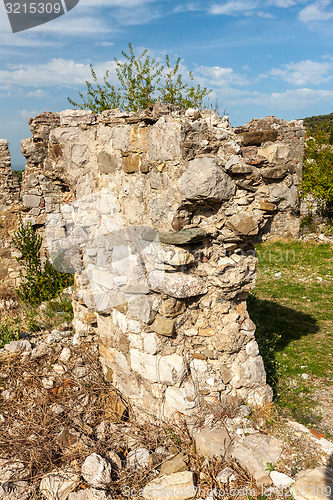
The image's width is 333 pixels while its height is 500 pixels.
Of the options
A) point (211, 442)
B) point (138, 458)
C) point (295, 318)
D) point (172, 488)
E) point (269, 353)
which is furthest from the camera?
point (295, 318)

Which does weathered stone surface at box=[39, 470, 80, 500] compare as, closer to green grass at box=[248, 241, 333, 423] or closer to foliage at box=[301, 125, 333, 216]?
green grass at box=[248, 241, 333, 423]

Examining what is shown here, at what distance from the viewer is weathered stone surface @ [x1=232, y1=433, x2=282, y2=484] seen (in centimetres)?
229

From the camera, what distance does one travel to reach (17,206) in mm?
6941

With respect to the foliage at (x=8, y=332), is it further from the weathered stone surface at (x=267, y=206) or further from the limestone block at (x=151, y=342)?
the weathered stone surface at (x=267, y=206)

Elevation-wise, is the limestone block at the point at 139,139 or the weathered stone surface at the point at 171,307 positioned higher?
the limestone block at the point at 139,139

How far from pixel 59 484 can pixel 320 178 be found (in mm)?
11298

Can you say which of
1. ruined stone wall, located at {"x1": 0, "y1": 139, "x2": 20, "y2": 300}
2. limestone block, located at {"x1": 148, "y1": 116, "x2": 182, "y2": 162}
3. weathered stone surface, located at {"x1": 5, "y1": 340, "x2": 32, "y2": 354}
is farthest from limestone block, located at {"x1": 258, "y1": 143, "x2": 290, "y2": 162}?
ruined stone wall, located at {"x1": 0, "y1": 139, "x2": 20, "y2": 300}

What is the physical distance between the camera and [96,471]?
8.03 feet

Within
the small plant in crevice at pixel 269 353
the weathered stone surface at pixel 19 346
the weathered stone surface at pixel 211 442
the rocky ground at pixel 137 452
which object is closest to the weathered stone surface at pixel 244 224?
the rocky ground at pixel 137 452

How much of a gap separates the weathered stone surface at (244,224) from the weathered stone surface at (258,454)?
1.49 meters

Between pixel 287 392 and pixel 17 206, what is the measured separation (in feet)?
19.1

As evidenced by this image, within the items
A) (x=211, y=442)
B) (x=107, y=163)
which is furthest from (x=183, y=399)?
(x=107, y=163)

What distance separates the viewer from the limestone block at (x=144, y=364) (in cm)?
288

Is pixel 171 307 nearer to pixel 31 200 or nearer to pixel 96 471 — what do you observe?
pixel 96 471
